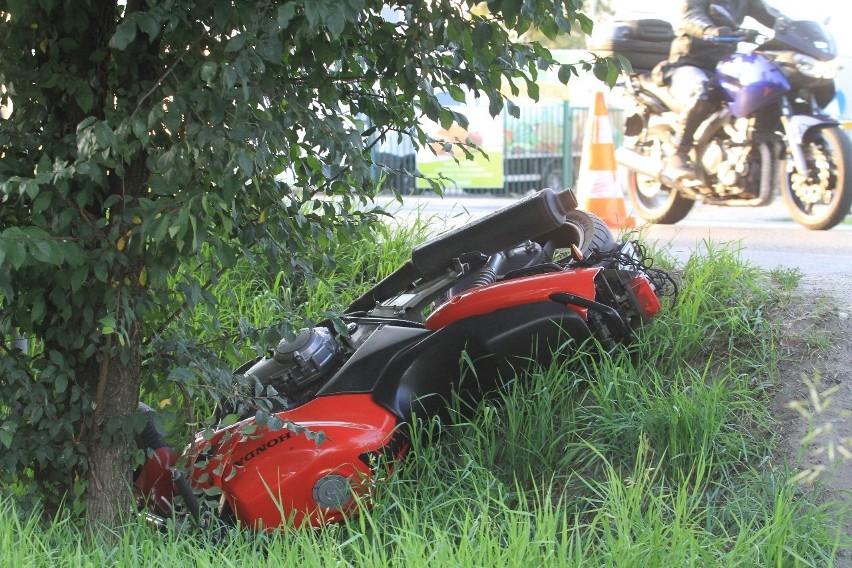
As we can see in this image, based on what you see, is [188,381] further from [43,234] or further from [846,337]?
[846,337]

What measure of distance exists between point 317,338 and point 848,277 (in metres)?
2.68

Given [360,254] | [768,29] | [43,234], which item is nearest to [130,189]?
[43,234]

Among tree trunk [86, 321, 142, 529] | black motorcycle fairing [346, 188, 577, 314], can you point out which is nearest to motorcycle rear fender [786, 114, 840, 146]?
black motorcycle fairing [346, 188, 577, 314]

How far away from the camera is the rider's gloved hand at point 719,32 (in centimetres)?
845

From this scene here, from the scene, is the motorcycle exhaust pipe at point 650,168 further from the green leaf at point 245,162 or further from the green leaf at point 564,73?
the green leaf at point 245,162

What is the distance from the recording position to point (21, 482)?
122 inches

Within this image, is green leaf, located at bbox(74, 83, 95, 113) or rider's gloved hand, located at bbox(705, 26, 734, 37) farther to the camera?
rider's gloved hand, located at bbox(705, 26, 734, 37)

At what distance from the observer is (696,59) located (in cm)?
852

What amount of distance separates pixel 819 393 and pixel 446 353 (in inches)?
49.5

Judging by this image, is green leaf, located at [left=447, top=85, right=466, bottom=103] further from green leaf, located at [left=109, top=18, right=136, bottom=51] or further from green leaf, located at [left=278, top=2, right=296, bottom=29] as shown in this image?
green leaf, located at [left=109, top=18, right=136, bottom=51]

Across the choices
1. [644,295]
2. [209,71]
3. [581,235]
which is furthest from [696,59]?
[209,71]

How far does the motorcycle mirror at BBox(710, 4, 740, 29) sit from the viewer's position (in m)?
8.51

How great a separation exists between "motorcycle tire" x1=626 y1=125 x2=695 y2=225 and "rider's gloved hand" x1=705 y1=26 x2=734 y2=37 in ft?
3.05

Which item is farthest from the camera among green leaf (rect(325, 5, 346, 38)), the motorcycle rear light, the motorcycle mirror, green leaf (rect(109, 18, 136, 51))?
the motorcycle mirror
